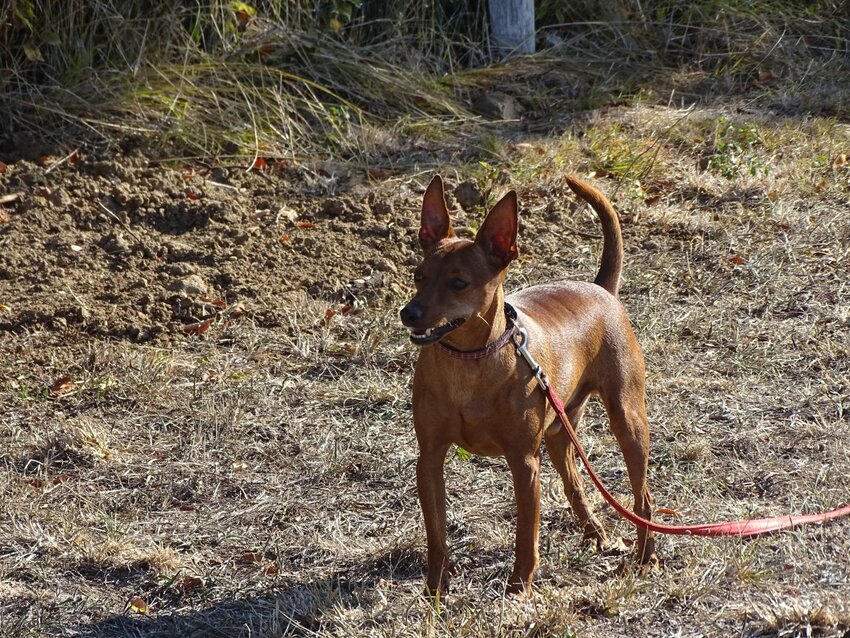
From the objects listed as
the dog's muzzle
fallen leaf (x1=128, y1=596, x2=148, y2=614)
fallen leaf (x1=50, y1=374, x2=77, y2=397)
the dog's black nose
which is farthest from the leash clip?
fallen leaf (x1=50, y1=374, x2=77, y2=397)

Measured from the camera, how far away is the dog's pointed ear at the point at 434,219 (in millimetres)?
4098

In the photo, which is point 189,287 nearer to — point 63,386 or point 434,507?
point 63,386

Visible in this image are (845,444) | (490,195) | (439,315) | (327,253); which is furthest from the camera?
(490,195)

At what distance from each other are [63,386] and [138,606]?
190cm

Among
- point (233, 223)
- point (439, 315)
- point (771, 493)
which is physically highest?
point (439, 315)

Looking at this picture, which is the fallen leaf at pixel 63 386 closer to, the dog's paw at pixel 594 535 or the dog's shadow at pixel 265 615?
the dog's shadow at pixel 265 615

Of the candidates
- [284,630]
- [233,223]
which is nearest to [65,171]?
[233,223]

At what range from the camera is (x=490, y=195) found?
7555 mm

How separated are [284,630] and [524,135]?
503cm

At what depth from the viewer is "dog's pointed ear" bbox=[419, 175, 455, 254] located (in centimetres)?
410

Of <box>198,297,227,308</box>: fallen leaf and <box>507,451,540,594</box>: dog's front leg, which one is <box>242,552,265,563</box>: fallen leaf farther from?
<box>198,297,227,308</box>: fallen leaf

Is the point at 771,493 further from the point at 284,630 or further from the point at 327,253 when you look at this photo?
the point at 327,253

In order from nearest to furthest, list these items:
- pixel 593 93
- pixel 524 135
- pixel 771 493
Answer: pixel 771 493, pixel 524 135, pixel 593 93

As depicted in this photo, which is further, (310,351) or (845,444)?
(310,351)
